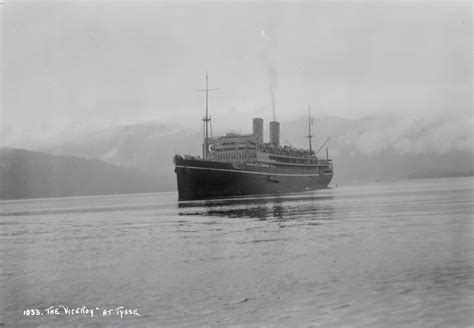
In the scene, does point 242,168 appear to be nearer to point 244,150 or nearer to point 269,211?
point 244,150

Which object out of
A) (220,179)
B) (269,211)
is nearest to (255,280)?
(269,211)

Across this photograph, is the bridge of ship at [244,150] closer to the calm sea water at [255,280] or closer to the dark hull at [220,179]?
the dark hull at [220,179]

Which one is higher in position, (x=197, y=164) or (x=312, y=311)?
(x=197, y=164)

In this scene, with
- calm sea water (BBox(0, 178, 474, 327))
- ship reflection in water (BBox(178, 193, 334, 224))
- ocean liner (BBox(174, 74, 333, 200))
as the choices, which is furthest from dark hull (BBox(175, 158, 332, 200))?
calm sea water (BBox(0, 178, 474, 327))

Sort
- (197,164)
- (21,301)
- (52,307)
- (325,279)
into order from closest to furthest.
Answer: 1. (52,307)
2. (21,301)
3. (325,279)
4. (197,164)

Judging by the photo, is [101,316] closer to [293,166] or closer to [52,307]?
[52,307]

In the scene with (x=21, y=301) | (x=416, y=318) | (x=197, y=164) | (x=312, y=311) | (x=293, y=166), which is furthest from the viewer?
(x=293, y=166)

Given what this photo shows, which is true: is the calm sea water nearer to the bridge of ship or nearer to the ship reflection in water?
the ship reflection in water

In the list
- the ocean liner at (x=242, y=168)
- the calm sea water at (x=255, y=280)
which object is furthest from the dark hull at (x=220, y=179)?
the calm sea water at (x=255, y=280)

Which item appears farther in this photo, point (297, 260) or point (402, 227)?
point (402, 227)

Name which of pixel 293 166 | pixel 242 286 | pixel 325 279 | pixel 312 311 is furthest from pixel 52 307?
pixel 293 166
